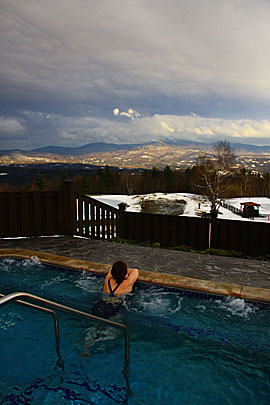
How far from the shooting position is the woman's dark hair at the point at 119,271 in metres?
3.54

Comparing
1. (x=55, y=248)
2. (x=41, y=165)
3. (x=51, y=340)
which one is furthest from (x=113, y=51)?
(x=41, y=165)

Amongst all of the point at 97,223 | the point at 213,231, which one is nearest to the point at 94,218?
the point at 97,223

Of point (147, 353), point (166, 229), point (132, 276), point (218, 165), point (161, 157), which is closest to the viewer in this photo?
point (147, 353)

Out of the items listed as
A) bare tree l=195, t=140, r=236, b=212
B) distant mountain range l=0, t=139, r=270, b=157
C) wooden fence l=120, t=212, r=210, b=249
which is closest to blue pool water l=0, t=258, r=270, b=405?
wooden fence l=120, t=212, r=210, b=249

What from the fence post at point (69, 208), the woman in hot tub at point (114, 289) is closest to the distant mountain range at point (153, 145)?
the fence post at point (69, 208)

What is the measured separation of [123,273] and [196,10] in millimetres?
13001

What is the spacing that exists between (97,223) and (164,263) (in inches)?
101

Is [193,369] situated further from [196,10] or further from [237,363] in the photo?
[196,10]

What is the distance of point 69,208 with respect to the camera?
258 inches

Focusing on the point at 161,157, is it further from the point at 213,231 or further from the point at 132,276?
the point at 132,276

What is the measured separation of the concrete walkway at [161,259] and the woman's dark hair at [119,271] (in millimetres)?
895

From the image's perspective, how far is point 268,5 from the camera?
10.6 meters

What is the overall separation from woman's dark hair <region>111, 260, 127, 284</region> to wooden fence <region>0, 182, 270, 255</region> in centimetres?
303

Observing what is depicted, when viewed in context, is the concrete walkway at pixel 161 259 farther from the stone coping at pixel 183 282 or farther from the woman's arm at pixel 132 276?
the woman's arm at pixel 132 276
